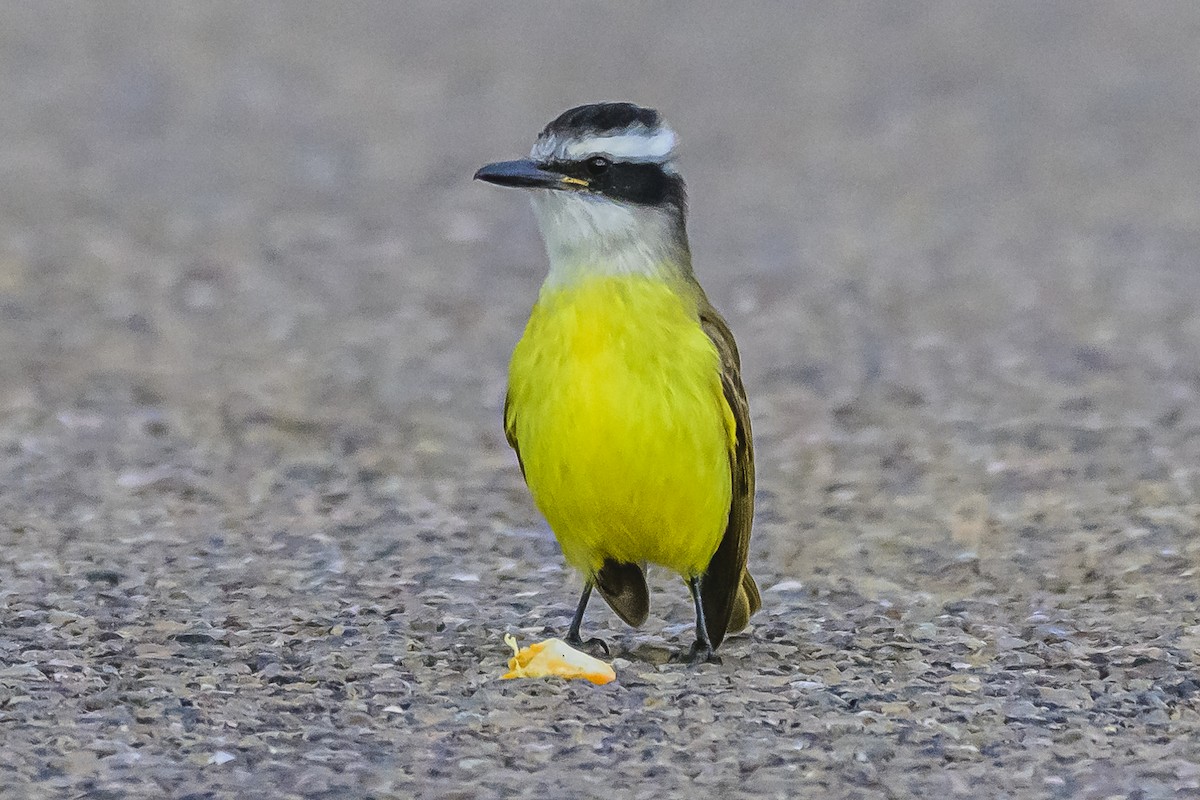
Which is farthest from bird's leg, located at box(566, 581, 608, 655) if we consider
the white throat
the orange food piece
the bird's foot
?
the white throat

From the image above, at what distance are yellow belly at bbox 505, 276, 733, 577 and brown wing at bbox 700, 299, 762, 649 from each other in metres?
0.08

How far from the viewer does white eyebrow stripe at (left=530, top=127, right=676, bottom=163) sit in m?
6.39

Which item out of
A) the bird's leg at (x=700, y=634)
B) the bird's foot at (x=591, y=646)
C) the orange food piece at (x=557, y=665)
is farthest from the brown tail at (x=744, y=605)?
the orange food piece at (x=557, y=665)

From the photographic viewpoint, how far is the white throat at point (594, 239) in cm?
637

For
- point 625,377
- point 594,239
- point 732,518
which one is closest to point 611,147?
point 594,239

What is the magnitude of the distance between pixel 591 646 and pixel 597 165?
60.3 inches

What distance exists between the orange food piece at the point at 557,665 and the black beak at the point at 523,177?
136 centimetres

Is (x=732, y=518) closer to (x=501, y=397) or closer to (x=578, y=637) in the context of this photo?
(x=578, y=637)

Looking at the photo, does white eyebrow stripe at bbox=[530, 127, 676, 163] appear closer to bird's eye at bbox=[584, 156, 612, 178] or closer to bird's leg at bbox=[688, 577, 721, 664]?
bird's eye at bbox=[584, 156, 612, 178]

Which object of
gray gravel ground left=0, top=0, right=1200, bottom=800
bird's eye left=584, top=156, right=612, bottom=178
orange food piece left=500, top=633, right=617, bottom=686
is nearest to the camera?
gray gravel ground left=0, top=0, right=1200, bottom=800

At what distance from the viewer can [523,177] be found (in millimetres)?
6332

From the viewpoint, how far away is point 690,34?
21047 millimetres

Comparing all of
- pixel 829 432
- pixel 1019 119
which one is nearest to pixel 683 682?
pixel 829 432

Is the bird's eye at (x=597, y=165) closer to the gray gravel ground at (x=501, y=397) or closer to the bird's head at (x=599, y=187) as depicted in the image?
the bird's head at (x=599, y=187)
